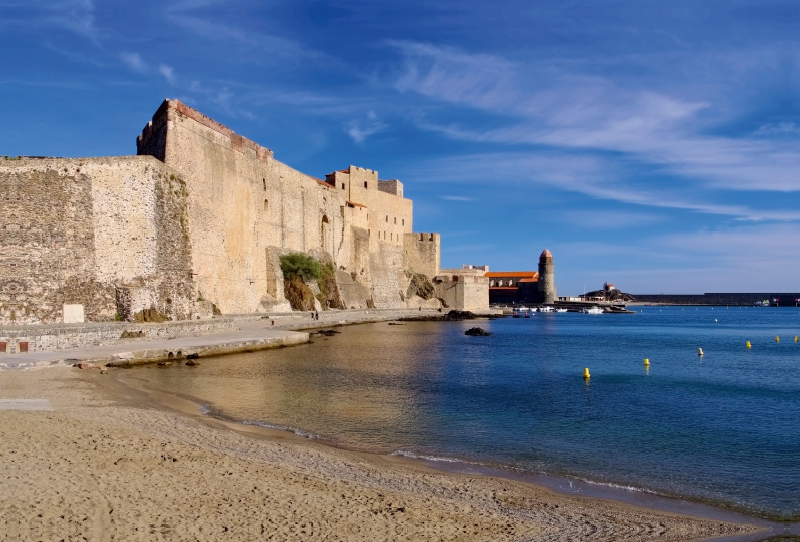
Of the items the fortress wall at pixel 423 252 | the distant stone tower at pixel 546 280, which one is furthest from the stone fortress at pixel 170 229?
the distant stone tower at pixel 546 280

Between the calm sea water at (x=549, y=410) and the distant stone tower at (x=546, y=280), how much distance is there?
2287 inches

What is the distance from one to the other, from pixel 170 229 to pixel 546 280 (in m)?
67.7

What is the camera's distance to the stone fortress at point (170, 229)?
1700 cm

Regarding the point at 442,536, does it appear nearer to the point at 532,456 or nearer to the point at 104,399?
the point at 532,456

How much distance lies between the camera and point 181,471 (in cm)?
614

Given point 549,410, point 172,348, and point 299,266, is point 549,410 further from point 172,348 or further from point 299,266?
point 299,266

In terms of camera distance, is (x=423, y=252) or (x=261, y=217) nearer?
(x=261, y=217)

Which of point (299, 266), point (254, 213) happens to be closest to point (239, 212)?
point (254, 213)

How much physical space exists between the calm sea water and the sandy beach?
4.01 ft

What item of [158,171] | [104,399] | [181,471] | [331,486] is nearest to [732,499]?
[331,486]

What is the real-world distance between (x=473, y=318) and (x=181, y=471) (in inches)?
1867

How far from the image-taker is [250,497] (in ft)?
17.9

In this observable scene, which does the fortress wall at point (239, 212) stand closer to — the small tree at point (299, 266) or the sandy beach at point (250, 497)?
the small tree at point (299, 266)

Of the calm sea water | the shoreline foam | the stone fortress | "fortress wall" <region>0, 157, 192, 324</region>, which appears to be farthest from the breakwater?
the shoreline foam
